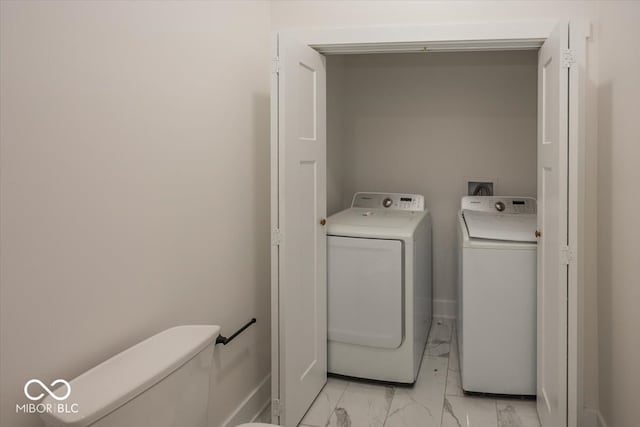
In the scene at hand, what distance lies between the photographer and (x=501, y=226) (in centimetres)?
292

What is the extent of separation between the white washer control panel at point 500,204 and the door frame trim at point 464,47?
125 centimetres

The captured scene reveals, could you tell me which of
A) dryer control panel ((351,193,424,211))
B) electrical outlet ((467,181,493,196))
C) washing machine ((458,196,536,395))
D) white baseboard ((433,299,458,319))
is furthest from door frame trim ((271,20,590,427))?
white baseboard ((433,299,458,319))

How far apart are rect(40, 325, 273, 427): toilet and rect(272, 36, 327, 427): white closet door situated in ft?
2.32

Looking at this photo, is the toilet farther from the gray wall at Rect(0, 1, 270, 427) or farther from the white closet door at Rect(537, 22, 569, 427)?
the white closet door at Rect(537, 22, 569, 427)

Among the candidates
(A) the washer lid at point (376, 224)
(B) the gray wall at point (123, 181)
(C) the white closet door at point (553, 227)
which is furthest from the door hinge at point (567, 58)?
(B) the gray wall at point (123, 181)

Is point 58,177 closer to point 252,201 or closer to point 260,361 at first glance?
point 252,201

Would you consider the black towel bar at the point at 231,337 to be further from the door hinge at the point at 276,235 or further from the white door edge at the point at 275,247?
the door hinge at the point at 276,235

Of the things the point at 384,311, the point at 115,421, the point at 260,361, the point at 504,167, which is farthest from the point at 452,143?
the point at 115,421

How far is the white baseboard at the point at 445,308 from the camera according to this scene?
411 centimetres

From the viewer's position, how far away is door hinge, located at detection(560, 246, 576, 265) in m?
1.99

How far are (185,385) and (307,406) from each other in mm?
1320

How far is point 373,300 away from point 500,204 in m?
1.31

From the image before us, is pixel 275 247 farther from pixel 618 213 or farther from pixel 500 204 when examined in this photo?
pixel 500 204

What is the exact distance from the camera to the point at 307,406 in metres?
2.68
